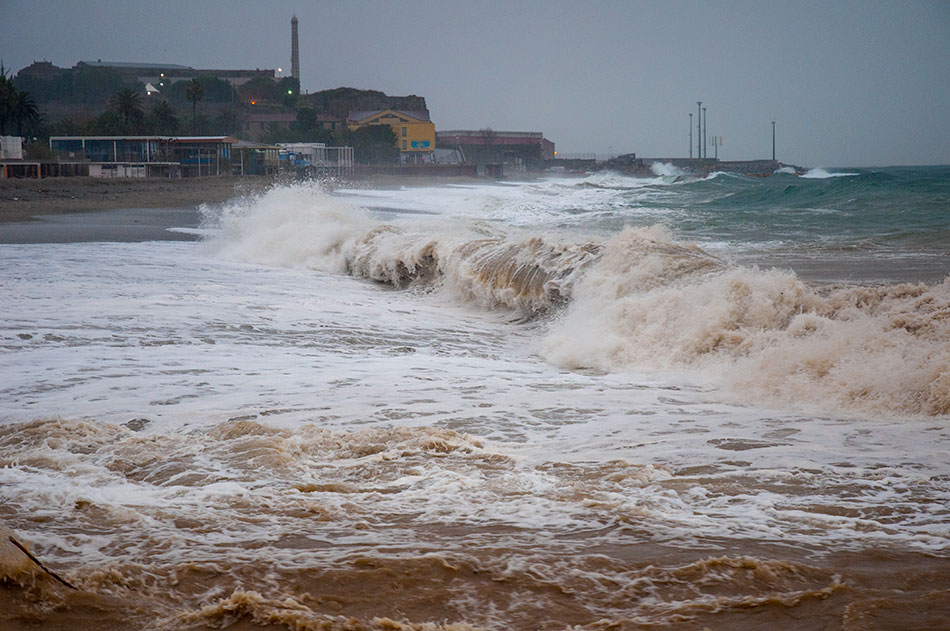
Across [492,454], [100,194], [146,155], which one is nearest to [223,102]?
[146,155]

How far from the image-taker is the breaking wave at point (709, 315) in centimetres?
612

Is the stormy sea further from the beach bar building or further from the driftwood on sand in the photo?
the beach bar building

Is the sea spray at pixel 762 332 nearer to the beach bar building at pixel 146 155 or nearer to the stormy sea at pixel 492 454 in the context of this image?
the stormy sea at pixel 492 454

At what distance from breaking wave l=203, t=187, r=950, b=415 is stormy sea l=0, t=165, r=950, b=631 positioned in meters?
0.03

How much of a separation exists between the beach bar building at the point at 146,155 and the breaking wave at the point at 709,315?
4237 cm

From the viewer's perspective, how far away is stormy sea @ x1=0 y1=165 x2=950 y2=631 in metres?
3.01

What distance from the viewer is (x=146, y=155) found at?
185 feet

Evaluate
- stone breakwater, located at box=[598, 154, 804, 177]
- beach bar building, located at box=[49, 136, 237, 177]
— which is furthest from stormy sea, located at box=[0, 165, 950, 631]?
stone breakwater, located at box=[598, 154, 804, 177]

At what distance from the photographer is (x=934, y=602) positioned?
9.56 ft

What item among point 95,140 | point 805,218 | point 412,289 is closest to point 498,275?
point 412,289

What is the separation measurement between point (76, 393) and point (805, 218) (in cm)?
2641

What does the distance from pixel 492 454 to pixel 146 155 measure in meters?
57.0

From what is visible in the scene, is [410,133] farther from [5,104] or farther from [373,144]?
[5,104]

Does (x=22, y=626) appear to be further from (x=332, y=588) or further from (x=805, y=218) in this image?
(x=805, y=218)
